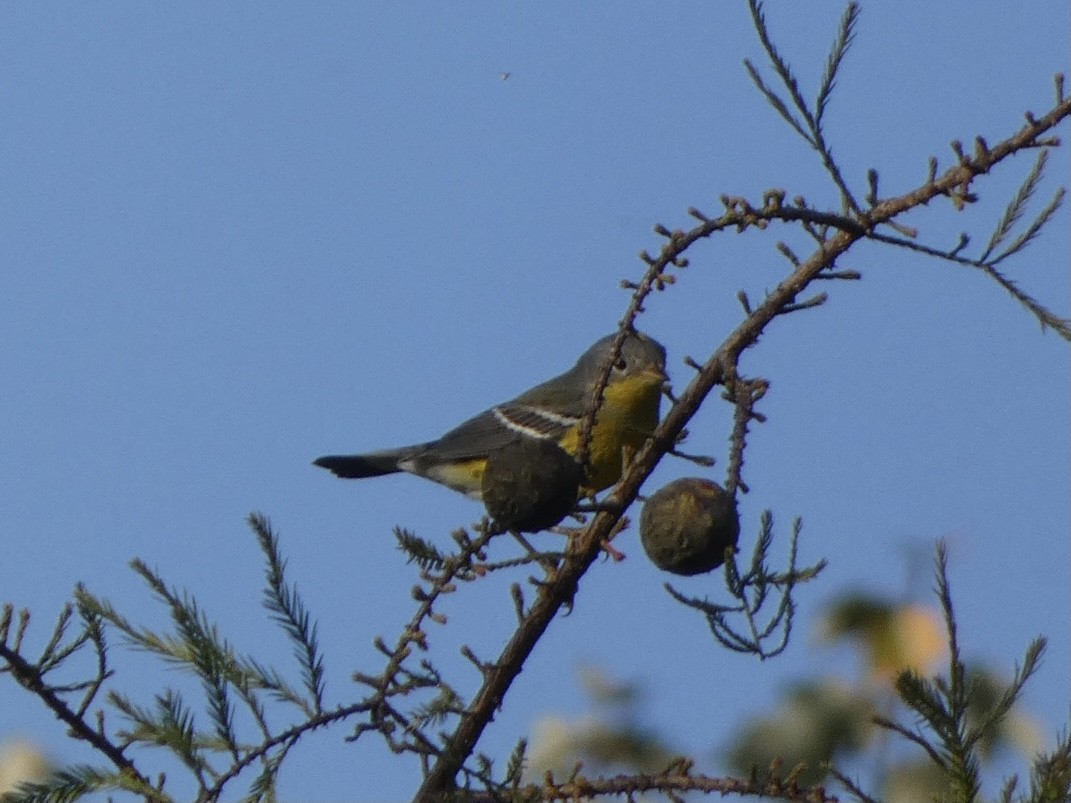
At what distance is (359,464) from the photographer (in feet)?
29.2

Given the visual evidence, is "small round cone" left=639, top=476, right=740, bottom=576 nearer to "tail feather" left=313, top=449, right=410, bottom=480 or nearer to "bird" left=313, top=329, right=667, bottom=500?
"bird" left=313, top=329, right=667, bottom=500

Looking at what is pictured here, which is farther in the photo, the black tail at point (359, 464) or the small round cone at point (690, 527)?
the black tail at point (359, 464)

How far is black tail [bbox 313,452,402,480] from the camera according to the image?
887 centimetres

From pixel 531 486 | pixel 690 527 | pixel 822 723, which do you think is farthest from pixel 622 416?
pixel 690 527

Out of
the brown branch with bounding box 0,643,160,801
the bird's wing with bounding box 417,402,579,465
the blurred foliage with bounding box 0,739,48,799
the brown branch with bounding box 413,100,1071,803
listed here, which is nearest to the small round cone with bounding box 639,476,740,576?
the brown branch with bounding box 413,100,1071,803

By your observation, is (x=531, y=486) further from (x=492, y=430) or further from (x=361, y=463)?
(x=361, y=463)

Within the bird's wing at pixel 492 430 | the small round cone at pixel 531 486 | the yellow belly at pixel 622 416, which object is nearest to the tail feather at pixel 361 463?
the bird's wing at pixel 492 430

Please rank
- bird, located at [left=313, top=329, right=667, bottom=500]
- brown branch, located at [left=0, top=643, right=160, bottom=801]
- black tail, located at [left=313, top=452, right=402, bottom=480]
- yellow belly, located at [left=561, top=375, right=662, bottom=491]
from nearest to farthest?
1. brown branch, located at [left=0, top=643, right=160, bottom=801]
2. yellow belly, located at [left=561, top=375, right=662, bottom=491]
3. bird, located at [left=313, top=329, right=667, bottom=500]
4. black tail, located at [left=313, top=452, right=402, bottom=480]

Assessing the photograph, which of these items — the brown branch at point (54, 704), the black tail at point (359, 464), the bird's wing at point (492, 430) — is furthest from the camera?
the black tail at point (359, 464)

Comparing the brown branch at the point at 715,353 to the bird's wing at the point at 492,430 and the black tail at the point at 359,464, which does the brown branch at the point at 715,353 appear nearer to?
the bird's wing at the point at 492,430

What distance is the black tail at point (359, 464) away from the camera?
8.87 meters

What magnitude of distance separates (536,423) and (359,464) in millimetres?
1304

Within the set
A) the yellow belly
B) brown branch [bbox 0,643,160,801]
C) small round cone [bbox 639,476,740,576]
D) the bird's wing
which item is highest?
the bird's wing

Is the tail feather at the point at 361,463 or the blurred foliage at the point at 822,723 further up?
the tail feather at the point at 361,463
